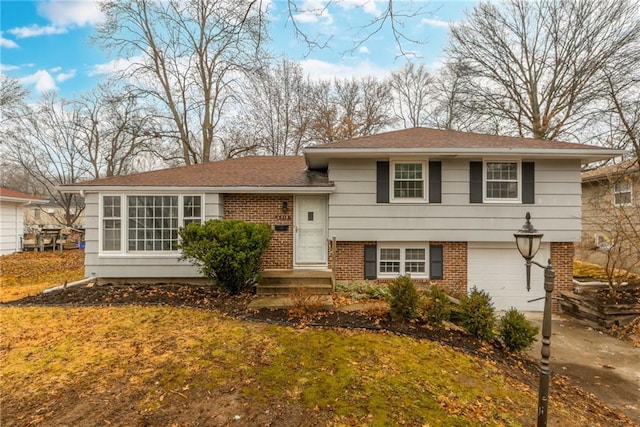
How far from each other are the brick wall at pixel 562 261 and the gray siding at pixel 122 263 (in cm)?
981

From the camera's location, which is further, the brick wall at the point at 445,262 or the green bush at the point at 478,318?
the brick wall at the point at 445,262

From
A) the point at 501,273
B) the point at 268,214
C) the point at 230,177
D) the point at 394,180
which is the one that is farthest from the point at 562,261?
the point at 230,177

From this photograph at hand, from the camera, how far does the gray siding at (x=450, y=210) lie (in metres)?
8.32

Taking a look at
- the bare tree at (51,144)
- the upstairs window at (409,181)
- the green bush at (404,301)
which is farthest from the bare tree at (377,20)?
the bare tree at (51,144)

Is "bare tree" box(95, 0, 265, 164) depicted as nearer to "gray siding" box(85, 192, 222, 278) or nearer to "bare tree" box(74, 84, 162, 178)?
"bare tree" box(74, 84, 162, 178)

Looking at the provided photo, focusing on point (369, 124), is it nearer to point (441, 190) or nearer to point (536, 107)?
point (536, 107)

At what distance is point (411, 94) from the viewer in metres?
23.3

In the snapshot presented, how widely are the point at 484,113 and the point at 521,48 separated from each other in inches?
152

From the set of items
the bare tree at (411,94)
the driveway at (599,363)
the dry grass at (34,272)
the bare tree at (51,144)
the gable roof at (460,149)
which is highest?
the bare tree at (411,94)

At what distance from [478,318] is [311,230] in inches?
190

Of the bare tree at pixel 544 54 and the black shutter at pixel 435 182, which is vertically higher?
the bare tree at pixel 544 54

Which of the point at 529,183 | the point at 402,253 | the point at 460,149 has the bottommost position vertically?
the point at 402,253

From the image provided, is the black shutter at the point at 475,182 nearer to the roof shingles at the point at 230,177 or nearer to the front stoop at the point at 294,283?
the roof shingles at the point at 230,177

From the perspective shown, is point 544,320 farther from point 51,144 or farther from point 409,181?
point 51,144
